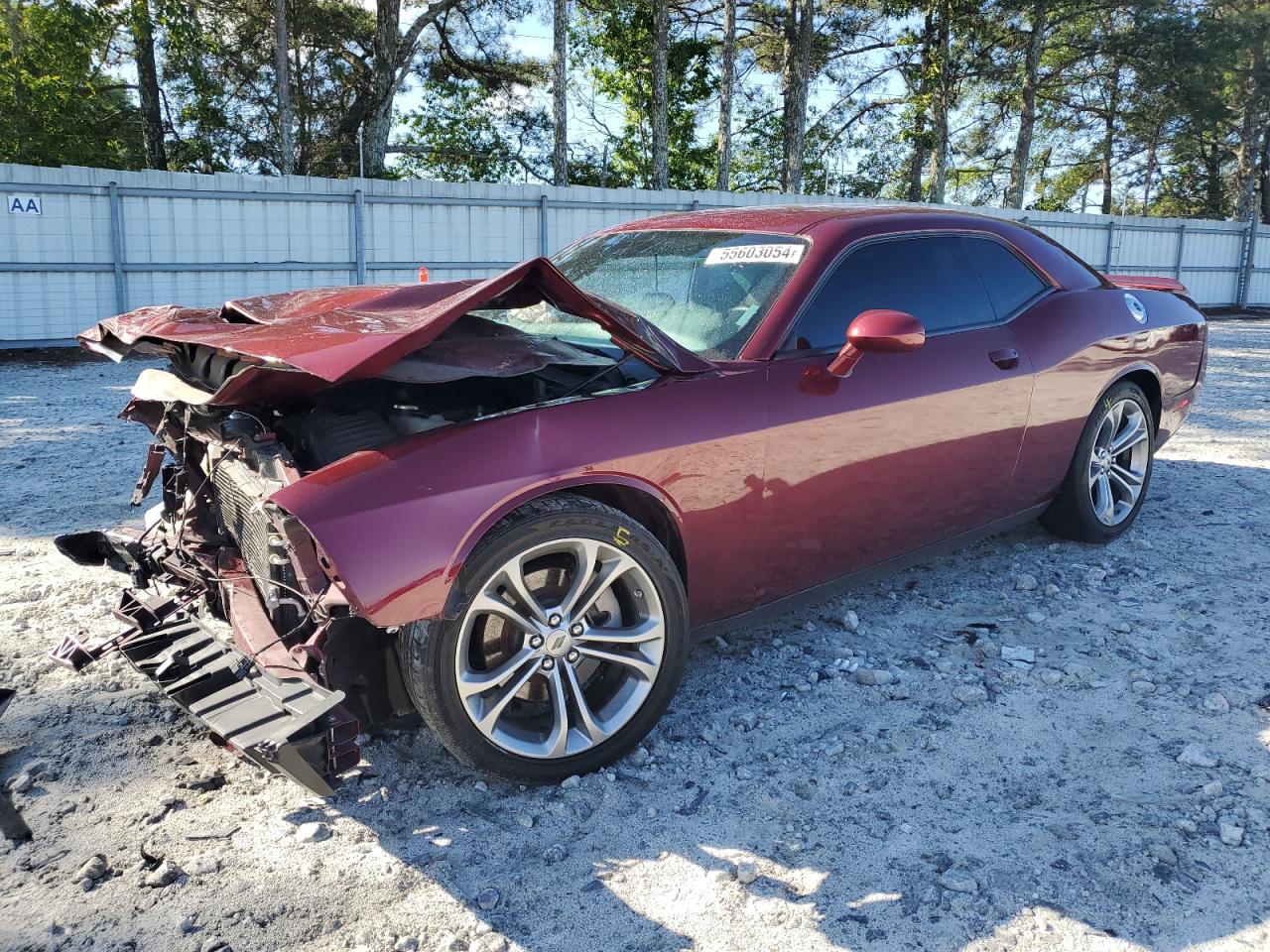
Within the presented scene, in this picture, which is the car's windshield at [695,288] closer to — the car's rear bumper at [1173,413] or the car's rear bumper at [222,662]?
the car's rear bumper at [222,662]

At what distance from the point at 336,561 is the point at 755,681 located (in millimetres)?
1695

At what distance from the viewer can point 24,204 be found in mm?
11867

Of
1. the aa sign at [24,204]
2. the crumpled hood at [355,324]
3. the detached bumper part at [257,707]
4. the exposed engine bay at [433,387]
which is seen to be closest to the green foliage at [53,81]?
the aa sign at [24,204]

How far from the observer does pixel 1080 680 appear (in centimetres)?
351

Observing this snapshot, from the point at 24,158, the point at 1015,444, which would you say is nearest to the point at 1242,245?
the point at 1015,444

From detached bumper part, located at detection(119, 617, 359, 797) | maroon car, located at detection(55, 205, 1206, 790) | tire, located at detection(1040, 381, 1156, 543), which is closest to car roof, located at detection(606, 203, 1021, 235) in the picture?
maroon car, located at detection(55, 205, 1206, 790)

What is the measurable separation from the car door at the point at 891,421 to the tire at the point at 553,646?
0.57m

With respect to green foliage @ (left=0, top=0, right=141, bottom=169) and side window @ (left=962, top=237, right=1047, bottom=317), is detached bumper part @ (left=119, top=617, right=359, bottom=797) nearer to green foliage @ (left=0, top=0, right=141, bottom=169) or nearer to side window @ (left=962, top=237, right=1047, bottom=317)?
side window @ (left=962, top=237, right=1047, bottom=317)

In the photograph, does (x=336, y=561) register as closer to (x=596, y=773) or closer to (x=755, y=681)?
(x=596, y=773)

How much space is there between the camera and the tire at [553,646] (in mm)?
2594

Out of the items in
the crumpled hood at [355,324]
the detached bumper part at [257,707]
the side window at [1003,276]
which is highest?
the side window at [1003,276]

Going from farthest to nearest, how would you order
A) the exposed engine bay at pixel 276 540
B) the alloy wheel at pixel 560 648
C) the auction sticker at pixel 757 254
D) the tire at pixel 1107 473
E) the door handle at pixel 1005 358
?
1. the tire at pixel 1107 473
2. the door handle at pixel 1005 358
3. the auction sticker at pixel 757 254
4. the alloy wheel at pixel 560 648
5. the exposed engine bay at pixel 276 540

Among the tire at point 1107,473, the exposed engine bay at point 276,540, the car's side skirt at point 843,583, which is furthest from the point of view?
the tire at point 1107,473

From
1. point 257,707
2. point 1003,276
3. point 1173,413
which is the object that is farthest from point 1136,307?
point 257,707
